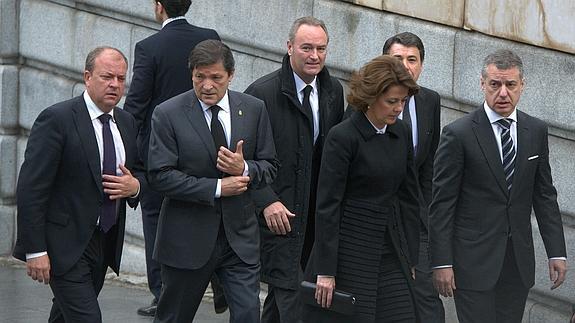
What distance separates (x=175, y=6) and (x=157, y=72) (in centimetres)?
45

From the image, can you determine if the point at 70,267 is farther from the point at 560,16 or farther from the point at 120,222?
the point at 560,16

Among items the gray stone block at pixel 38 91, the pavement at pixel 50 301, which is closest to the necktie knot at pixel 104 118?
the pavement at pixel 50 301

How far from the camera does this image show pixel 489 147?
26.3 ft

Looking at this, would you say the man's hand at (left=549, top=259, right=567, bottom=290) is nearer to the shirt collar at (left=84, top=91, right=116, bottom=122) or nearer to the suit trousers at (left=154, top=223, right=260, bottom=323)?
the suit trousers at (left=154, top=223, right=260, bottom=323)

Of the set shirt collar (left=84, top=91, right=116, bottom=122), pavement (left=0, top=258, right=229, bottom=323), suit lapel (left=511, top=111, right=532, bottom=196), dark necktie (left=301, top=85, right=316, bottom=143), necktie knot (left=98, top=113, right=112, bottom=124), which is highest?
dark necktie (left=301, top=85, right=316, bottom=143)

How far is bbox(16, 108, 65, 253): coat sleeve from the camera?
7.86 meters

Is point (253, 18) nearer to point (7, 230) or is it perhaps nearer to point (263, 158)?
point (263, 158)

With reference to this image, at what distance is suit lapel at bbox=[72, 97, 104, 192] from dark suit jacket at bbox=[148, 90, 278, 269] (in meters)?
0.26

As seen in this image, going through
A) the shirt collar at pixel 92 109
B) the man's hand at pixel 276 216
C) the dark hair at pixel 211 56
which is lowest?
the man's hand at pixel 276 216

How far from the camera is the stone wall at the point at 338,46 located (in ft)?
30.0

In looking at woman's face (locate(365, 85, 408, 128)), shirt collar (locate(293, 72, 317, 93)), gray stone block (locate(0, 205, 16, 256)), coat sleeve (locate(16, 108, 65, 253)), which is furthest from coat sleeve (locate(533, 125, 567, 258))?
gray stone block (locate(0, 205, 16, 256))

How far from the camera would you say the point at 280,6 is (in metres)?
10.8

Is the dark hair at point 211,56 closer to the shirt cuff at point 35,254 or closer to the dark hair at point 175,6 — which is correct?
the shirt cuff at point 35,254

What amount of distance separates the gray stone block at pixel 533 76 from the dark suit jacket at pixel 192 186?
6.05ft
